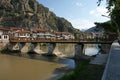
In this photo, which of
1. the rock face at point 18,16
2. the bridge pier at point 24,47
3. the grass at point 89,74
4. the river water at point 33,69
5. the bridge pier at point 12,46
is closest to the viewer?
the grass at point 89,74

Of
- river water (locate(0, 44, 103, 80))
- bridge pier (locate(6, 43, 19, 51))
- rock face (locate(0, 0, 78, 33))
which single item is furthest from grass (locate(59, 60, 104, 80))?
rock face (locate(0, 0, 78, 33))

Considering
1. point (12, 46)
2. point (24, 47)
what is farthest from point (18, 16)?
point (24, 47)

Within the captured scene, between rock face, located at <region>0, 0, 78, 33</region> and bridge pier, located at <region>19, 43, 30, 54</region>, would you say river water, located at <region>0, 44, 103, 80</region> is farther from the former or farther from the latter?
rock face, located at <region>0, 0, 78, 33</region>

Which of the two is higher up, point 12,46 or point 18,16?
point 18,16

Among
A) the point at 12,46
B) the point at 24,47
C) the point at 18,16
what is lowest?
the point at 24,47

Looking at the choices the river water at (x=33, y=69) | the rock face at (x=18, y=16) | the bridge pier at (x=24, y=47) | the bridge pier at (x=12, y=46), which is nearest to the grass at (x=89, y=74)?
the river water at (x=33, y=69)

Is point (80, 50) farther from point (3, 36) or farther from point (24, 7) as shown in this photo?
point (24, 7)

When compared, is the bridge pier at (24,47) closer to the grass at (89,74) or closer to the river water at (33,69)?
the river water at (33,69)

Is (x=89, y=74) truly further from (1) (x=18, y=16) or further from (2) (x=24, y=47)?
(1) (x=18, y=16)

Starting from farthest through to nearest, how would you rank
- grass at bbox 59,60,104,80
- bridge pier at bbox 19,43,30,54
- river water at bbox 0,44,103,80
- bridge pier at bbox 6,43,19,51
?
1. bridge pier at bbox 6,43,19,51
2. bridge pier at bbox 19,43,30,54
3. river water at bbox 0,44,103,80
4. grass at bbox 59,60,104,80

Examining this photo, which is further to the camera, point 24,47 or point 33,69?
point 24,47

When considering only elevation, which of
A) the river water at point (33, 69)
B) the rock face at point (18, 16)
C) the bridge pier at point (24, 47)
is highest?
the rock face at point (18, 16)

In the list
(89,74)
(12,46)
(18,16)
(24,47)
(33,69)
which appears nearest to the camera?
(89,74)

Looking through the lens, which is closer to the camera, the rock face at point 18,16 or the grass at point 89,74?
the grass at point 89,74
